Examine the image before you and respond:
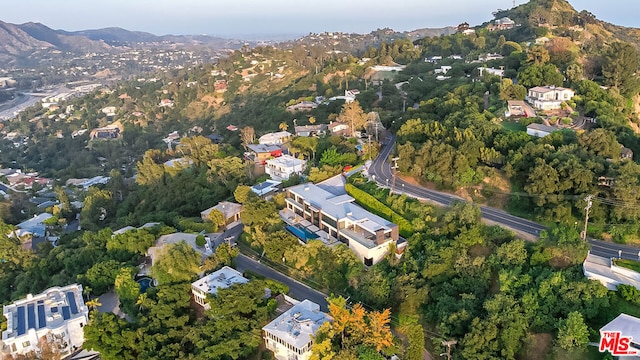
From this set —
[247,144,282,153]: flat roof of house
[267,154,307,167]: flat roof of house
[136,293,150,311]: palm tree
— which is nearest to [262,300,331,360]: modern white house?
[136,293,150,311]: palm tree

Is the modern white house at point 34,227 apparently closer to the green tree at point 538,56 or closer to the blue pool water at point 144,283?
the blue pool water at point 144,283

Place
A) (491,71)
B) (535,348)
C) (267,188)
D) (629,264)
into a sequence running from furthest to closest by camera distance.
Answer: (491,71) → (267,188) → (629,264) → (535,348)

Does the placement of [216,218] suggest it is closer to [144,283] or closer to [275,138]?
[144,283]

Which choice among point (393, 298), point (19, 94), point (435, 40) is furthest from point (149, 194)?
point (19, 94)

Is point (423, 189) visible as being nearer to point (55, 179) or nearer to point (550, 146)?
point (550, 146)

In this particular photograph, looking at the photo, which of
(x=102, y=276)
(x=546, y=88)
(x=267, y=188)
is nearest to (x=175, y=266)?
(x=102, y=276)
